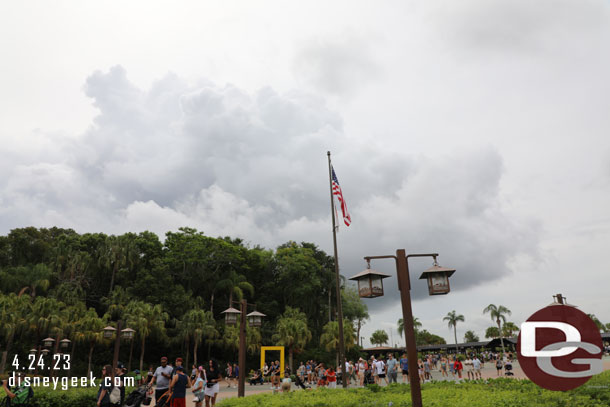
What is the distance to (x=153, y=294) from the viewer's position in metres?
42.4

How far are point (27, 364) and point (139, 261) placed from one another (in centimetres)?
1365

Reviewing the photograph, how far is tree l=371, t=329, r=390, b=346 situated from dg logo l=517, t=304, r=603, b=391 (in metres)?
105

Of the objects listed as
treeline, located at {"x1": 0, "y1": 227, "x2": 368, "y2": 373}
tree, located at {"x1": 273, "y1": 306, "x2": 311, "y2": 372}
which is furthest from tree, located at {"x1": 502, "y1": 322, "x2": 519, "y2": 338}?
tree, located at {"x1": 273, "y1": 306, "x2": 311, "y2": 372}

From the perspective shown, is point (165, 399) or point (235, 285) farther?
point (235, 285)

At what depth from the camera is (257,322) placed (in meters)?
17.8

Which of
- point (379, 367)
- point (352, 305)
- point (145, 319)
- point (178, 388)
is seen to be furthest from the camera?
point (352, 305)

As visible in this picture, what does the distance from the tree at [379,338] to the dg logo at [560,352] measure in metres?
105

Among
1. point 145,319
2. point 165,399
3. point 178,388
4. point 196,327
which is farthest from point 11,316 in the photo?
point 178,388

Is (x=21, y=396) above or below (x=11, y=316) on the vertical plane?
below

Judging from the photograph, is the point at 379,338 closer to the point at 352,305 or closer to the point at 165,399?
the point at 352,305

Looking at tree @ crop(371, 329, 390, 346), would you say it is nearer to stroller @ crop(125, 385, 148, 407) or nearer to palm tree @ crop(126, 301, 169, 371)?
palm tree @ crop(126, 301, 169, 371)

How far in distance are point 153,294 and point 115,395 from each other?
35.3 m

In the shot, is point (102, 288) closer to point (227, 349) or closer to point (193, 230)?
point (193, 230)

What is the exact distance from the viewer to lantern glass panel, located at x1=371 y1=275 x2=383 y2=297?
8.52 m
